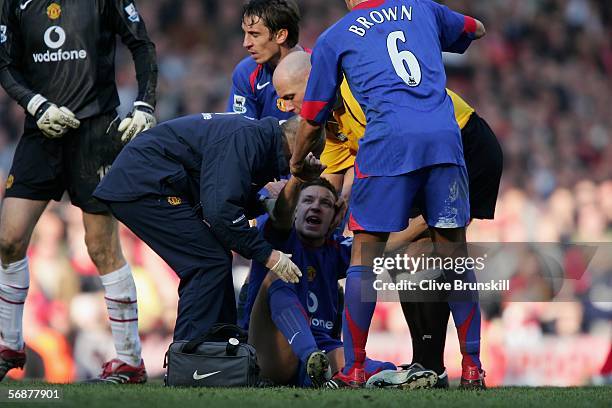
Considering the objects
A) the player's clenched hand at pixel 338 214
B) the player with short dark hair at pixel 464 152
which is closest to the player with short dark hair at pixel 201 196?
the player with short dark hair at pixel 464 152

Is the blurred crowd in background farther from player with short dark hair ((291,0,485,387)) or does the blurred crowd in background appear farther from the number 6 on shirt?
the number 6 on shirt

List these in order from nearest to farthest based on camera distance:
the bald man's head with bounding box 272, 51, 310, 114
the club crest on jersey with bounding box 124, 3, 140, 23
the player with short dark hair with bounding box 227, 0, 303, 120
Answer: the bald man's head with bounding box 272, 51, 310, 114, the club crest on jersey with bounding box 124, 3, 140, 23, the player with short dark hair with bounding box 227, 0, 303, 120

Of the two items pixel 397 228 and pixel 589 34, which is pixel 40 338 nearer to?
pixel 397 228

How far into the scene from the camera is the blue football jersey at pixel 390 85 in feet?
18.0

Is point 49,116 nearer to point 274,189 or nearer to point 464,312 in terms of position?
point 274,189

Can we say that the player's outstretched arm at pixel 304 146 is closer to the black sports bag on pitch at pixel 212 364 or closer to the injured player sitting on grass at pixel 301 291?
the injured player sitting on grass at pixel 301 291

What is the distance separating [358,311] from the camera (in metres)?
5.52

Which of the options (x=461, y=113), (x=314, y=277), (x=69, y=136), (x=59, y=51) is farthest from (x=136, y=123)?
(x=461, y=113)

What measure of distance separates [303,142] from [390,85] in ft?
1.65

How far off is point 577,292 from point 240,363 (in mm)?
5178

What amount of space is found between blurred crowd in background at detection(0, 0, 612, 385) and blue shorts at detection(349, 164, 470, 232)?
155 inches

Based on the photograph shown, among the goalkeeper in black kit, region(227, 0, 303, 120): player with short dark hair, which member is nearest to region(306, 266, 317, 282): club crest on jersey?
the goalkeeper in black kit

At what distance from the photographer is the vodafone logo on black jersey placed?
664cm

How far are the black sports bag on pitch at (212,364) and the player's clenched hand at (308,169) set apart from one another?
34.4 inches
